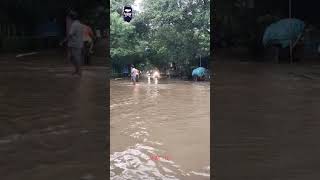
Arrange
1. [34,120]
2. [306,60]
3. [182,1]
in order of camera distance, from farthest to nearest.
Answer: [182,1], [306,60], [34,120]

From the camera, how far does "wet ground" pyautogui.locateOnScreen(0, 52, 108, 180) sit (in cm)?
315

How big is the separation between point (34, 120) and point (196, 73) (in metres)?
6.34

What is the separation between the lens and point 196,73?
1080 cm

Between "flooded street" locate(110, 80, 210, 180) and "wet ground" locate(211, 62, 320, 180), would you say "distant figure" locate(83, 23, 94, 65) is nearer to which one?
"flooded street" locate(110, 80, 210, 180)

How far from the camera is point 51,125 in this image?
15.0 feet

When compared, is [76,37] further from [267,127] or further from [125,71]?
[125,71]

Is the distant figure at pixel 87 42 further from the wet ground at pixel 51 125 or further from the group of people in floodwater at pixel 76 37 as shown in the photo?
the wet ground at pixel 51 125

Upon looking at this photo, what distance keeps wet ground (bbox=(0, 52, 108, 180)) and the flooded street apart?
0.16 meters

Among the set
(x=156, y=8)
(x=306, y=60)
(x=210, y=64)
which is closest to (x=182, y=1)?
Answer: (x=156, y=8)

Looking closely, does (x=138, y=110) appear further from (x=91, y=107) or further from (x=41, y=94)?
(x=41, y=94)

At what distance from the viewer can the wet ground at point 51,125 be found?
124 inches

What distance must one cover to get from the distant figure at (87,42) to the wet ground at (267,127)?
7.38ft

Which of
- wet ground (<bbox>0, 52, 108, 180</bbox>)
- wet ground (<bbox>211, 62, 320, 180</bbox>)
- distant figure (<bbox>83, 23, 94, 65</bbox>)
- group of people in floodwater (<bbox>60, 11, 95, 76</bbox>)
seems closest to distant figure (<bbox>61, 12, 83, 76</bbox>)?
group of people in floodwater (<bbox>60, 11, 95, 76</bbox>)

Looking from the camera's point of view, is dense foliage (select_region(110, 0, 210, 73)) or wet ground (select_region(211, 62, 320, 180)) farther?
dense foliage (select_region(110, 0, 210, 73))
